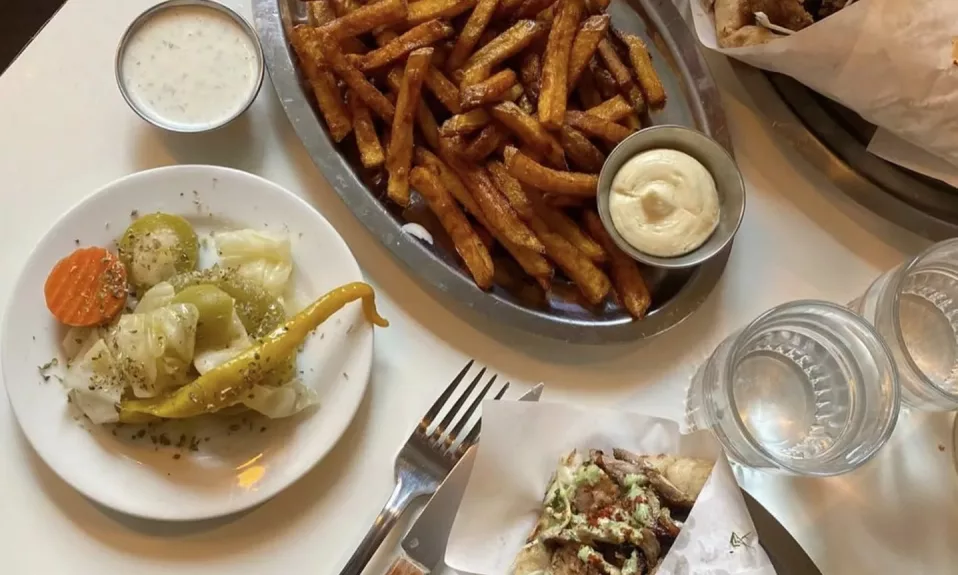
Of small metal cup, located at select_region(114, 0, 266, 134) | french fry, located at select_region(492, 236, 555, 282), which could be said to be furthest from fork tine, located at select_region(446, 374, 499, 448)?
small metal cup, located at select_region(114, 0, 266, 134)

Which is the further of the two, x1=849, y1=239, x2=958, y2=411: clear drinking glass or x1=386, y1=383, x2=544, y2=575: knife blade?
x1=849, y1=239, x2=958, y2=411: clear drinking glass

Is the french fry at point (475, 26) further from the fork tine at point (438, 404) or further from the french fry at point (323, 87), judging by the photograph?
the fork tine at point (438, 404)

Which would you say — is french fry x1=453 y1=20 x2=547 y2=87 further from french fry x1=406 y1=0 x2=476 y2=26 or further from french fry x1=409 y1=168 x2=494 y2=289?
french fry x1=409 y1=168 x2=494 y2=289

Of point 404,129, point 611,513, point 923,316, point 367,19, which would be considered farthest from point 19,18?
point 923,316

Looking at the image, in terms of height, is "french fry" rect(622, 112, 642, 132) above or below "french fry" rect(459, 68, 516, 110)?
below

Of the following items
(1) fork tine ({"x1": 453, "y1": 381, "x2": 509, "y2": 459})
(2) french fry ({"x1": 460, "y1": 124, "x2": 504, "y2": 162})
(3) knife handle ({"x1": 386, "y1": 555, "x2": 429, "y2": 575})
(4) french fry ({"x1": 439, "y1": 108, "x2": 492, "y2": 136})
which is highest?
(4) french fry ({"x1": 439, "y1": 108, "x2": 492, "y2": 136})

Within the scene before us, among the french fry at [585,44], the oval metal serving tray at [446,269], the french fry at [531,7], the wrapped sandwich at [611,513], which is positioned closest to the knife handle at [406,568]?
the wrapped sandwich at [611,513]
